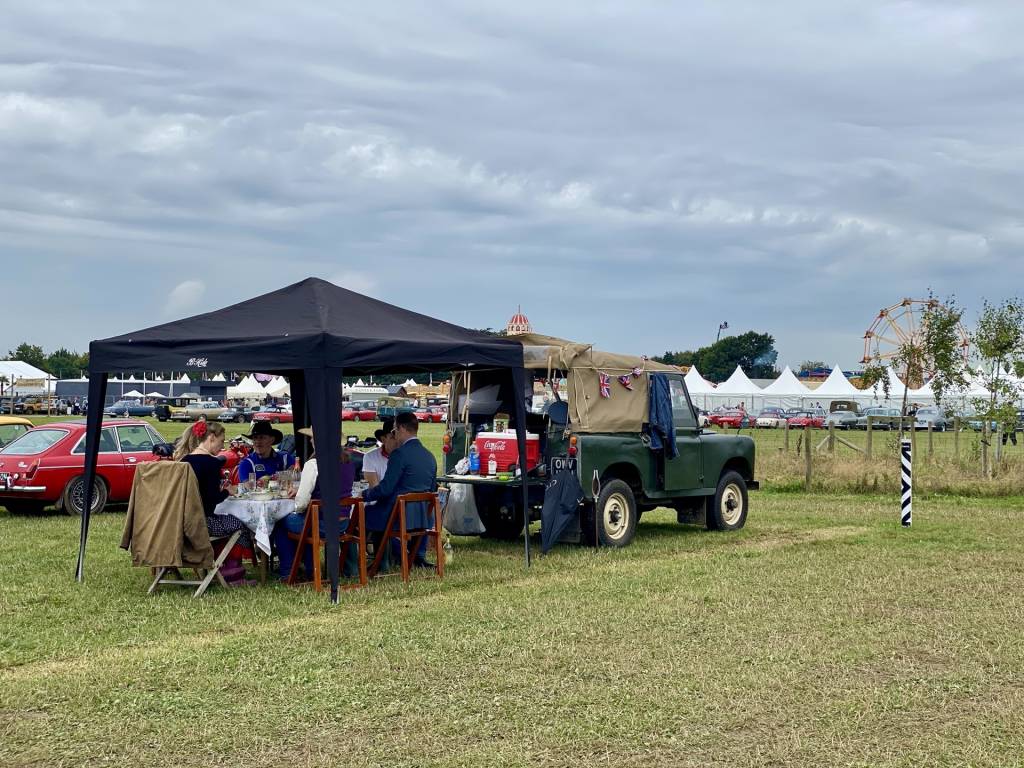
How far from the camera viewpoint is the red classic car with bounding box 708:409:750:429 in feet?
204

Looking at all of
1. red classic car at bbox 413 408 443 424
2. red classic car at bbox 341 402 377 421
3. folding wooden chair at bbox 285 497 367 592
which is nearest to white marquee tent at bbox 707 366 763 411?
red classic car at bbox 413 408 443 424

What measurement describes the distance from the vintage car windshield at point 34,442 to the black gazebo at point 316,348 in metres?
6.63

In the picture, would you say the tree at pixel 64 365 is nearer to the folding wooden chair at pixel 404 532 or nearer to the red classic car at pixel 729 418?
the red classic car at pixel 729 418

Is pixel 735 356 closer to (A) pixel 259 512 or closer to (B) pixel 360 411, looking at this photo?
(B) pixel 360 411

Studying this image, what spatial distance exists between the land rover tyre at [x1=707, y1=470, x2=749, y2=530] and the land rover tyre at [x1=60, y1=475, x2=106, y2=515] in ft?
28.4

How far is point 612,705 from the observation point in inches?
254

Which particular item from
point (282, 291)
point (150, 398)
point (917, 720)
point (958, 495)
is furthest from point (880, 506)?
point (150, 398)

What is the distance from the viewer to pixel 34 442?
56.5ft

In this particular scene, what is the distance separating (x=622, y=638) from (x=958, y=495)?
13.5 meters

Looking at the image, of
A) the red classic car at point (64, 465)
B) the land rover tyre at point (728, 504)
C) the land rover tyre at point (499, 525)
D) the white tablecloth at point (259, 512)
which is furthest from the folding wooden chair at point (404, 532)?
the red classic car at point (64, 465)

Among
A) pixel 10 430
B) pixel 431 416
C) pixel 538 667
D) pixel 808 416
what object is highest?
pixel 431 416

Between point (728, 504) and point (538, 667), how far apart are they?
27.1ft

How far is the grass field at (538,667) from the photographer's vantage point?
579cm

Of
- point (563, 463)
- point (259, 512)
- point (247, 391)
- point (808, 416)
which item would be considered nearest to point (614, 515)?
point (563, 463)
